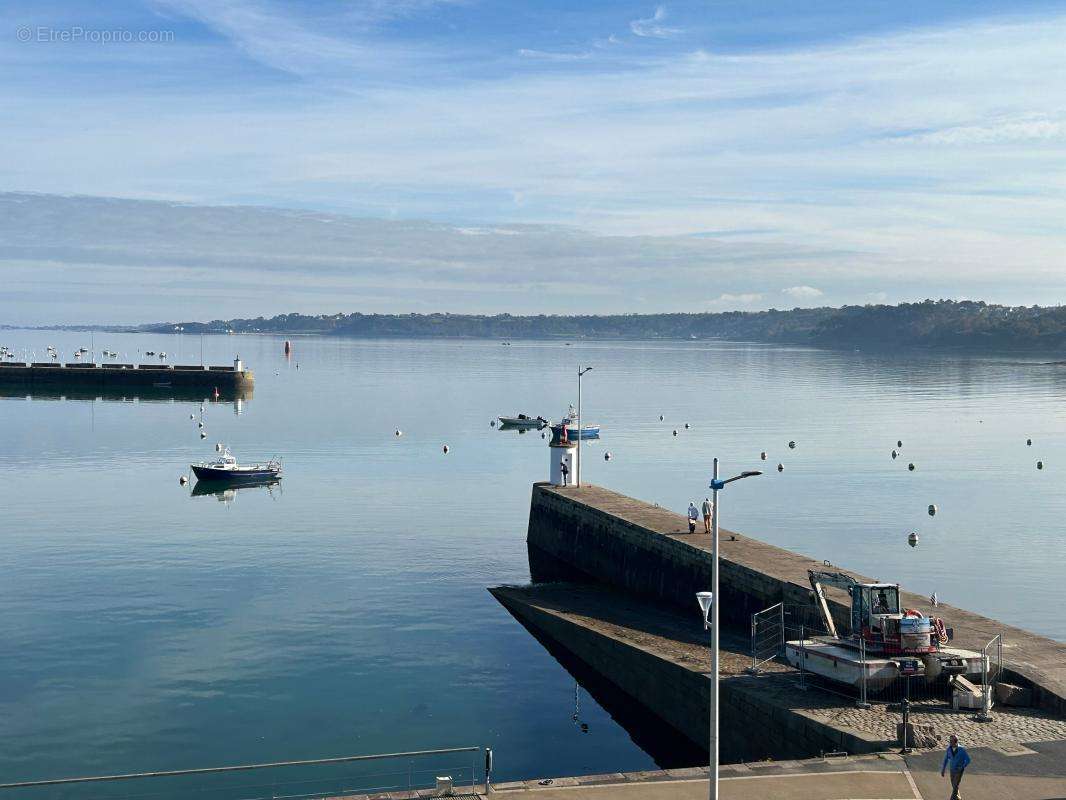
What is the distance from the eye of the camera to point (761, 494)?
78250 mm

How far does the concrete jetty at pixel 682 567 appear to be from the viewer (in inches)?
1215

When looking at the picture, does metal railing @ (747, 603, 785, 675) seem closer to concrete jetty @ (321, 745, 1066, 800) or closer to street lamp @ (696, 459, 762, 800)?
concrete jetty @ (321, 745, 1066, 800)

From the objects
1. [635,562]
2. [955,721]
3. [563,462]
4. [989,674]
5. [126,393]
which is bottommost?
[635,562]

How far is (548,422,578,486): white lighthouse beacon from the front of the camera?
61.7 m

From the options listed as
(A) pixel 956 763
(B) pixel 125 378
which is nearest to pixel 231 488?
(A) pixel 956 763

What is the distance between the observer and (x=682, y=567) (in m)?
44.1

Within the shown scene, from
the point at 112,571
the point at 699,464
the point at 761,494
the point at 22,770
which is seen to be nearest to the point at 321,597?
the point at 112,571

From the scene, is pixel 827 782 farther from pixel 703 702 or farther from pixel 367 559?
pixel 367 559

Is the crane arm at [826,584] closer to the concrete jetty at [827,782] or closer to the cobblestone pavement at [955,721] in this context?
the cobblestone pavement at [955,721]

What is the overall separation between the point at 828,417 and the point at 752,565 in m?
95.2

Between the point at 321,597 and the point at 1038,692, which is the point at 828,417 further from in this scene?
the point at 1038,692

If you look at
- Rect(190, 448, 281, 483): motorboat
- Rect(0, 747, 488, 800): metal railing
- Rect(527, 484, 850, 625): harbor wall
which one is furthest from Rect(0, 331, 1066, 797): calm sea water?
Rect(190, 448, 281, 483): motorboat

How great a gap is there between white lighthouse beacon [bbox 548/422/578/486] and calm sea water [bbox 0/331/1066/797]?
14.7ft

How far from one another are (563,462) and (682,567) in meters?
18.6
